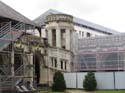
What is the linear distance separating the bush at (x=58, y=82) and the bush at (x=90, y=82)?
2392mm

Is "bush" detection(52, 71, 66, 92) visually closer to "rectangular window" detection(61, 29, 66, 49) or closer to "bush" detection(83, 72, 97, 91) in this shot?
"bush" detection(83, 72, 97, 91)

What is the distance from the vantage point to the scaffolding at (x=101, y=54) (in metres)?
64.4

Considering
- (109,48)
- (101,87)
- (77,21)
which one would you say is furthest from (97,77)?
(77,21)

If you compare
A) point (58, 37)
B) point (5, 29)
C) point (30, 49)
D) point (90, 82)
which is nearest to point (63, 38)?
point (58, 37)

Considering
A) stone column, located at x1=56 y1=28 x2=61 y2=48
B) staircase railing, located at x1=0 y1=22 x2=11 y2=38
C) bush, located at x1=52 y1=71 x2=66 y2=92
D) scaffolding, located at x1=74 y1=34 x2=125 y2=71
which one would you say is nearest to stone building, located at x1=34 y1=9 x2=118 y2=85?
stone column, located at x1=56 y1=28 x2=61 y2=48

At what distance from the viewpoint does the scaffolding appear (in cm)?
6438

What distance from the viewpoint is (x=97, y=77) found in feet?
133

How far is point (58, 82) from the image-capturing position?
39.8 meters

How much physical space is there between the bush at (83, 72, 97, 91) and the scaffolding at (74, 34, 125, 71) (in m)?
22.9

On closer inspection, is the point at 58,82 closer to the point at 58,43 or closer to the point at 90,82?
the point at 90,82

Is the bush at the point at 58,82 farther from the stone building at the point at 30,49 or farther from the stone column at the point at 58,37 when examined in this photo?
the stone column at the point at 58,37

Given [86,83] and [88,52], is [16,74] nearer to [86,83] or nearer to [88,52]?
[86,83]

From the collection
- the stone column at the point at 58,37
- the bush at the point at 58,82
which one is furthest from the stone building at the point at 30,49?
the bush at the point at 58,82

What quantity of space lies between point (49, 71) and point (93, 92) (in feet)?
24.1
